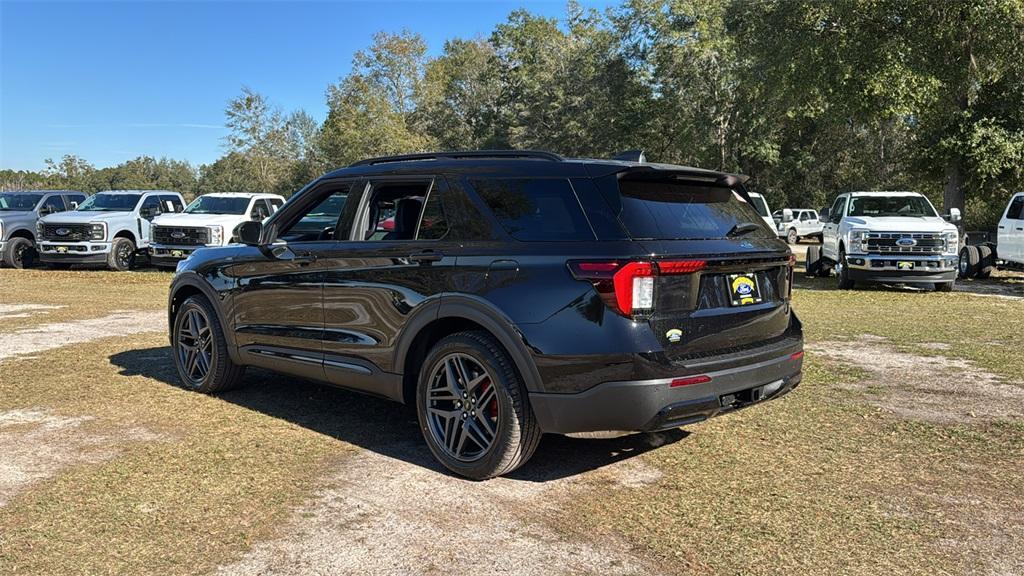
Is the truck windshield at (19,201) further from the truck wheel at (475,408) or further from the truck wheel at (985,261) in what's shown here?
the truck wheel at (985,261)

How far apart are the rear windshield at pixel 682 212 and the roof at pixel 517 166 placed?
0.08 meters

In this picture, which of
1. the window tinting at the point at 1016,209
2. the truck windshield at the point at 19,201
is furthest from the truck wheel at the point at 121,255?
the window tinting at the point at 1016,209

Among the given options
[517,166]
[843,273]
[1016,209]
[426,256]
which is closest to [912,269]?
[843,273]

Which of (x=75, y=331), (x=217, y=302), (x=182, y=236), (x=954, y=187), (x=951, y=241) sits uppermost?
(x=954, y=187)

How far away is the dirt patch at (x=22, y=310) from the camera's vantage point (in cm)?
1135

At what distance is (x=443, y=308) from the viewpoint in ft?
15.0

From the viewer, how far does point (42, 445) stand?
5125 mm

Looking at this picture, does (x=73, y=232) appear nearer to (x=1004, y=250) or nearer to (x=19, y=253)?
(x=19, y=253)

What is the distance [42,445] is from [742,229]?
4522 mm

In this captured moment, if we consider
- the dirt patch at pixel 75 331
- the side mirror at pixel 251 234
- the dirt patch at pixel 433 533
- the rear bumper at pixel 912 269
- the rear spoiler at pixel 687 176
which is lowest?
the dirt patch at pixel 433 533

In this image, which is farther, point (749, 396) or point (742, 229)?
point (742, 229)

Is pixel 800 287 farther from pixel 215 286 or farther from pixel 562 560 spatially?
pixel 562 560

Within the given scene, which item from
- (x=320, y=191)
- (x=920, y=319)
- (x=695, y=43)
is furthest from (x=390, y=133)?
(x=320, y=191)

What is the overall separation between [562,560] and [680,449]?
1.79 meters
